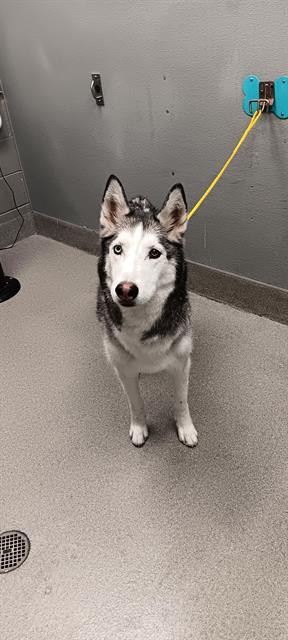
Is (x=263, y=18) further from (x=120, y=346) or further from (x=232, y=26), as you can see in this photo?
(x=120, y=346)

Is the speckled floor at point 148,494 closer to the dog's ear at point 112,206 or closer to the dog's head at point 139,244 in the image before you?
the dog's head at point 139,244

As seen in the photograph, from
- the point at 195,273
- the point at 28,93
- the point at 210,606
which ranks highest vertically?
the point at 28,93

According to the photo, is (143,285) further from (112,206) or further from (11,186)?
(11,186)

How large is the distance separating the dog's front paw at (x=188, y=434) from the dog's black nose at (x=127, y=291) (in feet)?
2.69

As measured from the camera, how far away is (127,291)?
1.08m

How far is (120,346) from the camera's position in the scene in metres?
1.43

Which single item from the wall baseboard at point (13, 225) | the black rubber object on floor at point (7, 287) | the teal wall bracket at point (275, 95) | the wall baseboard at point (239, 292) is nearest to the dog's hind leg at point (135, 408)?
the wall baseboard at point (239, 292)

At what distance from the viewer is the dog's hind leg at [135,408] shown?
5.08 ft

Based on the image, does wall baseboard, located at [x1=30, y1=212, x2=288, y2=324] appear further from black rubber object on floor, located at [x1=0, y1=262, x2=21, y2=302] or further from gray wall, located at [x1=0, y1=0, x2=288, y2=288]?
black rubber object on floor, located at [x1=0, y1=262, x2=21, y2=302]

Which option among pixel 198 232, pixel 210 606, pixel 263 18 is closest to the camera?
pixel 210 606

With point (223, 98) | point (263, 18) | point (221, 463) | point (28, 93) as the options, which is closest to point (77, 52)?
point (28, 93)

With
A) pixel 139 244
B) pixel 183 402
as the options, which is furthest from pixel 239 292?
pixel 139 244

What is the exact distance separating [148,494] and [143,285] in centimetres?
86

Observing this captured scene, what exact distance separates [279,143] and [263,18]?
482mm
